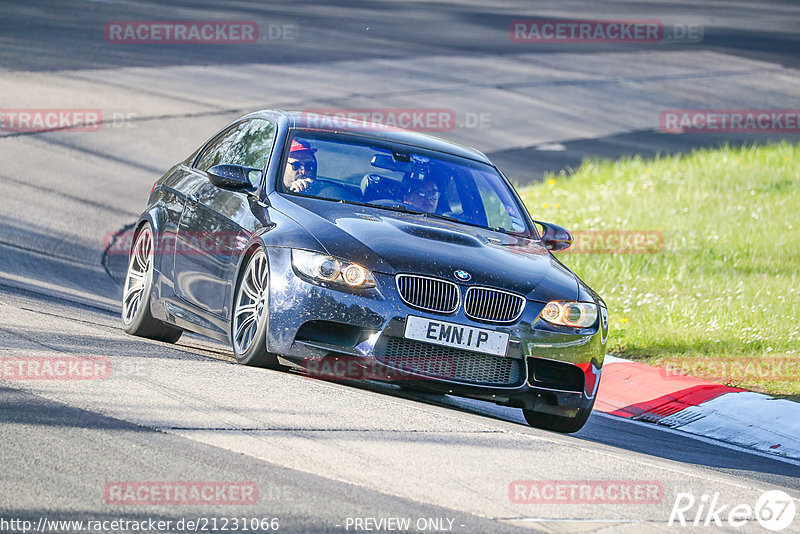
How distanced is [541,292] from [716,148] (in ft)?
50.8

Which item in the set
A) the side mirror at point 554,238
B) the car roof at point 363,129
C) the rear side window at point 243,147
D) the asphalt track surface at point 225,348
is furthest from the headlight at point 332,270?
the side mirror at point 554,238

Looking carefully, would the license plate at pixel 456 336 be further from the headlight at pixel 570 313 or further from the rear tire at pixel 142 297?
the rear tire at pixel 142 297

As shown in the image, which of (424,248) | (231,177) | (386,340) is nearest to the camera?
(386,340)

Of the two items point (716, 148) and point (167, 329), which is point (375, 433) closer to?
point (167, 329)

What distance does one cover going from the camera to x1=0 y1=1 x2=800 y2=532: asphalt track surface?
16.9 ft

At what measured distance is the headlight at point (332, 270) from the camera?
22.8 ft

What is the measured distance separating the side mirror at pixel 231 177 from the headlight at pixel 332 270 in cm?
105

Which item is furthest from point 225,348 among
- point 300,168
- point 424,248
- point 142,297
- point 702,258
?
point 702,258

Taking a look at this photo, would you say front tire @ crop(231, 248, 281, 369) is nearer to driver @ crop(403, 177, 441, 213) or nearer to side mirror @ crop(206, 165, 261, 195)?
side mirror @ crop(206, 165, 261, 195)

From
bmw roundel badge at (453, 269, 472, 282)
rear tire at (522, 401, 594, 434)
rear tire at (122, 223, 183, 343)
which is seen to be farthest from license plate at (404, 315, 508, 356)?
rear tire at (122, 223, 183, 343)

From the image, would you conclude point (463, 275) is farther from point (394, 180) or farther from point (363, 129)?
point (363, 129)

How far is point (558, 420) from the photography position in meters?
7.60

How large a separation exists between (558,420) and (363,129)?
2376 millimetres

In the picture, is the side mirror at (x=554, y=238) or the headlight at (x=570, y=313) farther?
the side mirror at (x=554, y=238)
